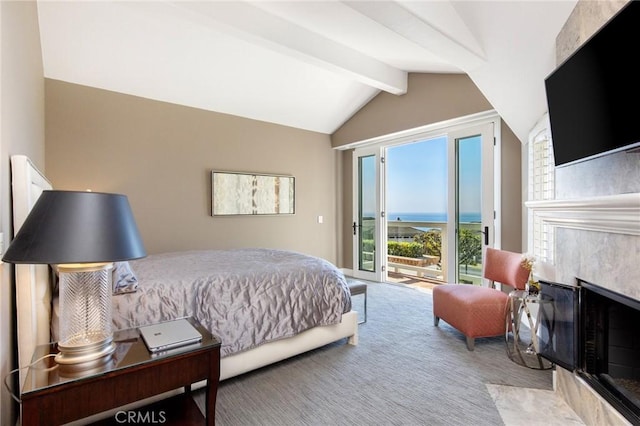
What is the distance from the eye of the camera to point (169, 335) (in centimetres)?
155

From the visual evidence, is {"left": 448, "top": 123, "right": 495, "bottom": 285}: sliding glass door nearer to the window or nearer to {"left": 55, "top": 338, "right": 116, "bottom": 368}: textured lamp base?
the window

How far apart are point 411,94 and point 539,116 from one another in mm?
1902

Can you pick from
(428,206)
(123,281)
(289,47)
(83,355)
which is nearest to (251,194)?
(289,47)

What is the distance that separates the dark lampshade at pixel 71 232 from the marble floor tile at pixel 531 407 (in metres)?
2.22

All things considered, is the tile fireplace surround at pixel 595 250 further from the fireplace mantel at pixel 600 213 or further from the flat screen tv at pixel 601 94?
the flat screen tv at pixel 601 94

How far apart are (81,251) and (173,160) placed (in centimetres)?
319

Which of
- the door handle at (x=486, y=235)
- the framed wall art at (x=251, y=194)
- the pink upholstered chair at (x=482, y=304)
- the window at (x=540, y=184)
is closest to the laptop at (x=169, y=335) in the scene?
the pink upholstered chair at (x=482, y=304)

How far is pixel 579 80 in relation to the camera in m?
1.58

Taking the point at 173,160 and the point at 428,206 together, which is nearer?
the point at 173,160

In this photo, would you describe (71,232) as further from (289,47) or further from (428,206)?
(428,206)

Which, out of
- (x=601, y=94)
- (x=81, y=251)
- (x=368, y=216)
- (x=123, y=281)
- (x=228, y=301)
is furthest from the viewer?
(x=368, y=216)

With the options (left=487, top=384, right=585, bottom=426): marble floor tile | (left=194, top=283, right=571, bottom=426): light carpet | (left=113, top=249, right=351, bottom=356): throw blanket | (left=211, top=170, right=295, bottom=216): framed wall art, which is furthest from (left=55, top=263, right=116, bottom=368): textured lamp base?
(left=211, top=170, right=295, bottom=216): framed wall art

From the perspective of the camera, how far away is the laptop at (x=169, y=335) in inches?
56.7

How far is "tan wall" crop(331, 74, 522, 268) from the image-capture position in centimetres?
356
